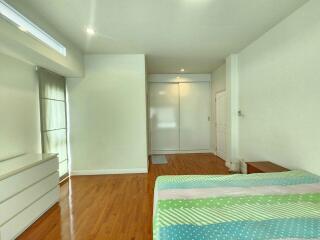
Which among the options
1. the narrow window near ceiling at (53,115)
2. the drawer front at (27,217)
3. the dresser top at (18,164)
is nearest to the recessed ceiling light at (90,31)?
the narrow window near ceiling at (53,115)

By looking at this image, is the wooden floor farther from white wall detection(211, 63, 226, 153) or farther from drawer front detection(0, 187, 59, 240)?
white wall detection(211, 63, 226, 153)

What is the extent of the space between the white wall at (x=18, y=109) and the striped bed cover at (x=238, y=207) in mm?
2226

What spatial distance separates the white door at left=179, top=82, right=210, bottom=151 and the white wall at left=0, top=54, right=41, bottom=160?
169 inches

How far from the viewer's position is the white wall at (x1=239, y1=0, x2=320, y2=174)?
2.31m

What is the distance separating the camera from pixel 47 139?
3613mm

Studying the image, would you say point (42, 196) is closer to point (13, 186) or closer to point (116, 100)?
point (13, 186)

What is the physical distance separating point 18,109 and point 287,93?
3.86 m

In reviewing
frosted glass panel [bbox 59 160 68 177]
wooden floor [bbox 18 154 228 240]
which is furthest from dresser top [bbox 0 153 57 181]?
frosted glass panel [bbox 59 160 68 177]

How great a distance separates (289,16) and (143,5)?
6.42 feet

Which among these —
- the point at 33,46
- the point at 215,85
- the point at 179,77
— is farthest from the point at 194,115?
the point at 33,46

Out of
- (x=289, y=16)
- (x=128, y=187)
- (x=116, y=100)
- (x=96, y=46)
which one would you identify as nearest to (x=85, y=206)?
(x=128, y=187)

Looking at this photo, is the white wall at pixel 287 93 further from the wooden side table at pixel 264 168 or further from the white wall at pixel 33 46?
the white wall at pixel 33 46

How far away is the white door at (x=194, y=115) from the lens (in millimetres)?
6613

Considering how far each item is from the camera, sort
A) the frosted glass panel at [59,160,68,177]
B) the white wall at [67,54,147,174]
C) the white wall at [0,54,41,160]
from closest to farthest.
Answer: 1. the white wall at [0,54,41,160]
2. the frosted glass panel at [59,160,68,177]
3. the white wall at [67,54,147,174]
